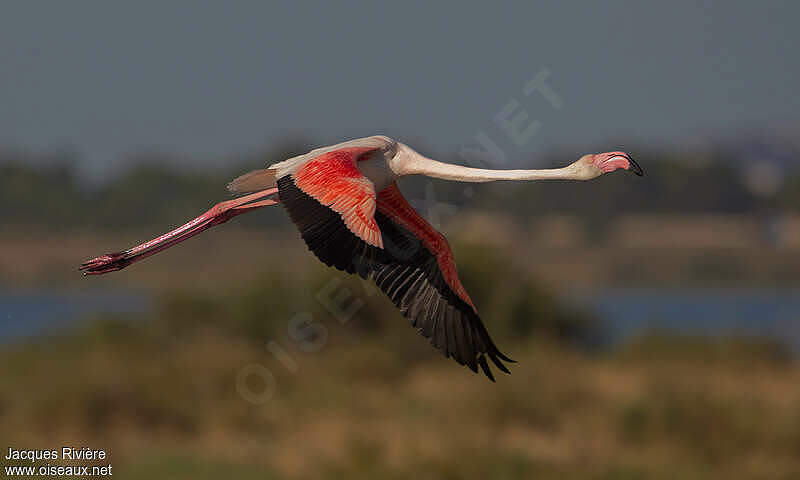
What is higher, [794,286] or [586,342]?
[586,342]

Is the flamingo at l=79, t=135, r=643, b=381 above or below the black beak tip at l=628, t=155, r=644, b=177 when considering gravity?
below

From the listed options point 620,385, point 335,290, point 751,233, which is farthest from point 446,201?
point 751,233

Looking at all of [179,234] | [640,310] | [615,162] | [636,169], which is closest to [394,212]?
[179,234]

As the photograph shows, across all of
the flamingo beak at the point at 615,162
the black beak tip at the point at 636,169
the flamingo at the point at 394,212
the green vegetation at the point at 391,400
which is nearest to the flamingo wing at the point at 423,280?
the flamingo at the point at 394,212

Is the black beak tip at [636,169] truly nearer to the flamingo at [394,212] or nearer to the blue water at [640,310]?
the flamingo at [394,212]

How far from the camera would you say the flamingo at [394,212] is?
10.1 metres

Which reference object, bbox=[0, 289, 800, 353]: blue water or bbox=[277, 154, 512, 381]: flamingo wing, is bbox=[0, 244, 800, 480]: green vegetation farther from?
bbox=[277, 154, 512, 381]: flamingo wing

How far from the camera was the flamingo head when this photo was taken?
10.4 metres

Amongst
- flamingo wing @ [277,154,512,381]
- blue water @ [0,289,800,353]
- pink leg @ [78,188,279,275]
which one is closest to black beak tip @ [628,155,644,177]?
flamingo wing @ [277,154,512,381]

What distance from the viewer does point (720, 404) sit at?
32844 mm

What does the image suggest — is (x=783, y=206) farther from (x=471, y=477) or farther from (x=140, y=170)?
(x=471, y=477)

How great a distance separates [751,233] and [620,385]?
6893cm

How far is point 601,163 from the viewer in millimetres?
10680

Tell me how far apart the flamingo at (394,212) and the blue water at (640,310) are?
2721 millimetres
